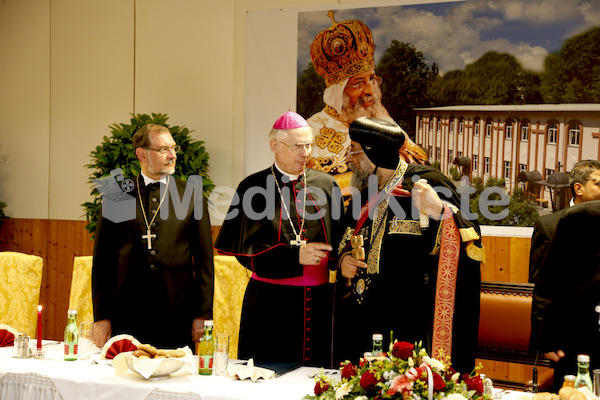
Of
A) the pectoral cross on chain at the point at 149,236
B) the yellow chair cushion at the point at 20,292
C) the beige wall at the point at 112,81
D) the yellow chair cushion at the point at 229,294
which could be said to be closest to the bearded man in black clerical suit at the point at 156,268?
the pectoral cross on chain at the point at 149,236

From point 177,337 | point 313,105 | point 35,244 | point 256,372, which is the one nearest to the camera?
point 256,372

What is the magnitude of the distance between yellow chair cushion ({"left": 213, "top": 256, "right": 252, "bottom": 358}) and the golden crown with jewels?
6.84 feet

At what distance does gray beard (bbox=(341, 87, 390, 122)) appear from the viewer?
212 inches

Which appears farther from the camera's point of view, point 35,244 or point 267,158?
point 35,244

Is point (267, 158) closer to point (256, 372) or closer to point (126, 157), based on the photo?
point (126, 157)

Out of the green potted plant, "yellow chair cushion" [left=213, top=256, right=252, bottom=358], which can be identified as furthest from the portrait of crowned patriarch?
"yellow chair cushion" [left=213, top=256, right=252, bottom=358]

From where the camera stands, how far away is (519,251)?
5.04 metres

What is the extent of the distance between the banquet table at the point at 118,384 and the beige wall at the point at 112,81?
3.33 m

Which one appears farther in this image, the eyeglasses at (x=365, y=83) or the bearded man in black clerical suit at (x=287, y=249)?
the eyeglasses at (x=365, y=83)

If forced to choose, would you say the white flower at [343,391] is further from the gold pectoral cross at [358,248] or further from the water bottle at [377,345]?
the gold pectoral cross at [358,248]

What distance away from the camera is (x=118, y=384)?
2.54 metres

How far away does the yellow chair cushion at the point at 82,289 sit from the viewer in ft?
13.7

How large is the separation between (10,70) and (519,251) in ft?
17.3

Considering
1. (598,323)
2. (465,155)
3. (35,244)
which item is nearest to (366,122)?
(598,323)
